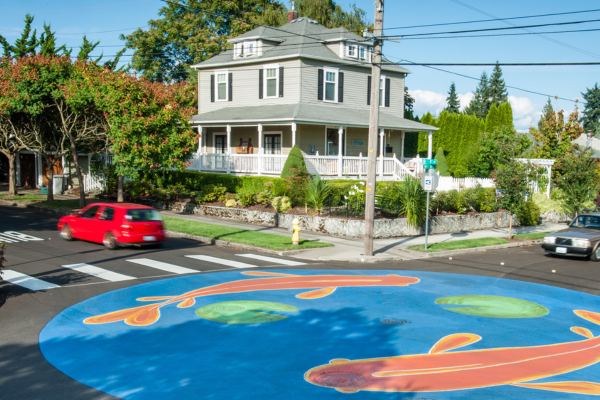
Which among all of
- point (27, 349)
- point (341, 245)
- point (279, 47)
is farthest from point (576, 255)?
point (279, 47)

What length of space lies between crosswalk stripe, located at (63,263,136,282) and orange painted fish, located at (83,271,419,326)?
7.38 feet

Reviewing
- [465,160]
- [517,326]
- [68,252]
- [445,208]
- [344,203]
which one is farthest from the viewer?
[465,160]

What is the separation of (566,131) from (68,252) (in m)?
32.4

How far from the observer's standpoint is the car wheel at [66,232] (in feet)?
60.8

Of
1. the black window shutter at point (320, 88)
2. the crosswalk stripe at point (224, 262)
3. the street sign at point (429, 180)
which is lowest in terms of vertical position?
Answer: the crosswalk stripe at point (224, 262)

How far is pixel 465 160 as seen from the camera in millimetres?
42000

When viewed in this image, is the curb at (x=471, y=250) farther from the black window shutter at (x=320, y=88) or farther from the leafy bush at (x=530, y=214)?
the black window shutter at (x=320, y=88)

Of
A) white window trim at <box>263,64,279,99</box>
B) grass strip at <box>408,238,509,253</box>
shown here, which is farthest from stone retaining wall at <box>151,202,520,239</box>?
white window trim at <box>263,64,279,99</box>

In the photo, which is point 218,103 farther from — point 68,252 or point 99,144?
point 68,252

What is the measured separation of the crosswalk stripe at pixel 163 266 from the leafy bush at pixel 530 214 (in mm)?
20285

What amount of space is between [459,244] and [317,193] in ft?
21.7

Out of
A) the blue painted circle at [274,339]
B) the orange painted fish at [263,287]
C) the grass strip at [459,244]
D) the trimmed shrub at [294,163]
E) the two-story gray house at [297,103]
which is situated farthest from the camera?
the two-story gray house at [297,103]

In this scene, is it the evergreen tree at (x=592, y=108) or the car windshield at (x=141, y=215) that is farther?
the evergreen tree at (x=592, y=108)

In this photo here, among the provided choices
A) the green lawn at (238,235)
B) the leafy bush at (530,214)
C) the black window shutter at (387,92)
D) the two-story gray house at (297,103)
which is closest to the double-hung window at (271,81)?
the two-story gray house at (297,103)
